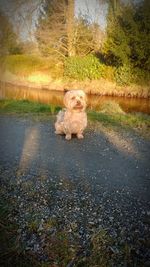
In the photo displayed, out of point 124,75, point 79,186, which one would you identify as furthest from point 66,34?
point 79,186

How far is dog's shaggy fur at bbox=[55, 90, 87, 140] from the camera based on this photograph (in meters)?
7.78

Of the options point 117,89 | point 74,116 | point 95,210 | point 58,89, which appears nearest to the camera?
point 95,210

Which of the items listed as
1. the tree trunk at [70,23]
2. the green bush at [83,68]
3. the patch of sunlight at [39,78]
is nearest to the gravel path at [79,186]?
the green bush at [83,68]

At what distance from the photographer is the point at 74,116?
8.10 metres

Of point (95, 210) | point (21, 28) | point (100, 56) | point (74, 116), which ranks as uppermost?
point (21, 28)

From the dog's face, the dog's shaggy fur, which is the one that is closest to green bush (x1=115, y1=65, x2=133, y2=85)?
the dog's shaggy fur

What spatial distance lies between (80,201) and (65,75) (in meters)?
26.1

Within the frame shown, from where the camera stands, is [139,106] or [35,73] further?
[35,73]

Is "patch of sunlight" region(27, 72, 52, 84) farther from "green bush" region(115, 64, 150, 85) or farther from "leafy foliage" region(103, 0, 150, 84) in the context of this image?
"green bush" region(115, 64, 150, 85)

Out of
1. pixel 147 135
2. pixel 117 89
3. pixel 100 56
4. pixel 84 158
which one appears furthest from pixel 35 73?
pixel 84 158

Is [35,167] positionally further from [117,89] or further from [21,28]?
[21,28]

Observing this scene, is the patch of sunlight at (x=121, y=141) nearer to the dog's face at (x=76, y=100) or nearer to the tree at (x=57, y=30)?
the dog's face at (x=76, y=100)

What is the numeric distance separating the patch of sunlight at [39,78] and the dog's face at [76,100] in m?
22.1

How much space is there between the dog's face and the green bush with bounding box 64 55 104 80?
68.5 ft
